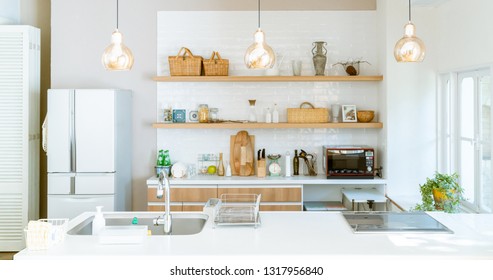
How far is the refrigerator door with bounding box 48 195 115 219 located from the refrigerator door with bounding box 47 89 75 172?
1.05 ft

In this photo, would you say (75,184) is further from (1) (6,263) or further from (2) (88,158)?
(1) (6,263)

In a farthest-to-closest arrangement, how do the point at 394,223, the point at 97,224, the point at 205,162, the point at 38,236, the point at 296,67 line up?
the point at 205,162 → the point at 296,67 → the point at 394,223 → the point at 97,224 → the point at 38,236

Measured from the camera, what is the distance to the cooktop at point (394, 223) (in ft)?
10.9

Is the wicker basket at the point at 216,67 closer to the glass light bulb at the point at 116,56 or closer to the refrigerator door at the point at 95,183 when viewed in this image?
the refrigerator door at the point at 95,183

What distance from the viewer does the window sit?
4.77 m

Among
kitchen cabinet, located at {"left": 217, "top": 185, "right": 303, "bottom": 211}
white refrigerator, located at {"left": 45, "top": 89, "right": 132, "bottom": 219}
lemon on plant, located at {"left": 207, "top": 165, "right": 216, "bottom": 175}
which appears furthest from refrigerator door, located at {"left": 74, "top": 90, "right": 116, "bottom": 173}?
kitchen cabinet, located at {"left": 217, "top": 185, "right": 303, "bottom": 211}

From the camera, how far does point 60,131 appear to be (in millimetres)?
5637

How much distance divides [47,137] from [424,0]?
4.30m

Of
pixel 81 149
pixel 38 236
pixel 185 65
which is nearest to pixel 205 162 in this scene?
pixel 185 65

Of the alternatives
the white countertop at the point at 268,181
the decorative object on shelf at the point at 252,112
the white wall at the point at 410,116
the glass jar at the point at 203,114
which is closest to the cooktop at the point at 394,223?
the white countertop at the point at 268,181

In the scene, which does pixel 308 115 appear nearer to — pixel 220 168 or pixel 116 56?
pixel 220 168

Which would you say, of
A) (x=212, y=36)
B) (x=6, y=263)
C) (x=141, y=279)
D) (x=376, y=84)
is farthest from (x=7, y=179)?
(x=376, y=84)

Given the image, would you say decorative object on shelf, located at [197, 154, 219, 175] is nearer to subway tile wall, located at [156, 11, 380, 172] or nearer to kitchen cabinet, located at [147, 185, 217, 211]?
subway tile wall, located at [156, 11, 380, 172]

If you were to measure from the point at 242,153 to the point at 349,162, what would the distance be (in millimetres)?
1238
